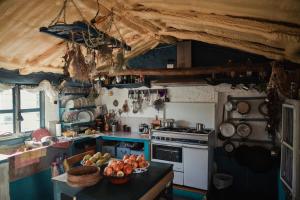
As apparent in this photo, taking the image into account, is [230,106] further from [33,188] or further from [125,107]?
[33,188]

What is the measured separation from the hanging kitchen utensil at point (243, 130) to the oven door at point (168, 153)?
1.11 m

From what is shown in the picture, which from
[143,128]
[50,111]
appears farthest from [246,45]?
[50,111]

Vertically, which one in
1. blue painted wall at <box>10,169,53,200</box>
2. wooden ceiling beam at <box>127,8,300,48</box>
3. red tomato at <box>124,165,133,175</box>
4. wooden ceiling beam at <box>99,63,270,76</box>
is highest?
wooden ceiling beam at <box>127,8,300,48</box>

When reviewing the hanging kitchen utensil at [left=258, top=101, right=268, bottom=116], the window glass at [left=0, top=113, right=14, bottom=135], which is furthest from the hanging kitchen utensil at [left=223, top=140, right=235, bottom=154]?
the window glass at [left=0, top=113, right=14, bottom=135]

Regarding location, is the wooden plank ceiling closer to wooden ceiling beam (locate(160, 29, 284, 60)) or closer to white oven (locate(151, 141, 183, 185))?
wooden ceiling beam (locate(160, 29, 284, 60))

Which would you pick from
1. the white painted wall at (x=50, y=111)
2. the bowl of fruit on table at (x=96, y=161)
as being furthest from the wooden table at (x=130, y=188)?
the white painted wall at (x=50, y=111)

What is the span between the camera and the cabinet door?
378cm

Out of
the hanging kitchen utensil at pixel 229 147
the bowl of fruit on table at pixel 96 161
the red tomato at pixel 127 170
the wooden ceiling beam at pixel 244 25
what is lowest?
the hanging kitchen utensil at pixel 229 147

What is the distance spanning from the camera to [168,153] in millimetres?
4121

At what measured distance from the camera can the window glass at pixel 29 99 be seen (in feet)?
13.6

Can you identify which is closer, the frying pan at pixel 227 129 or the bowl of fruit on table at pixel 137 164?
the bowl of fruit on table at pixel 137 164

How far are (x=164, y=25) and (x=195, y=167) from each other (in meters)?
2.44

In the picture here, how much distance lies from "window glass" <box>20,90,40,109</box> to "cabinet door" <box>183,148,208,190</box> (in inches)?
120

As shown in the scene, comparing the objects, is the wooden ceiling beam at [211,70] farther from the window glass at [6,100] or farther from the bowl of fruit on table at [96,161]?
the window glass at [6,100]
